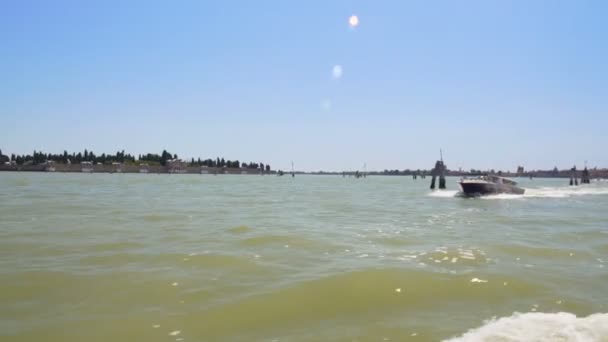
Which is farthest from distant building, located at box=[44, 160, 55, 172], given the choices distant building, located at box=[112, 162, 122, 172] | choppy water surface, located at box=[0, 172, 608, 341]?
choppy water surface, located at box=[0, 172, 608, 341]

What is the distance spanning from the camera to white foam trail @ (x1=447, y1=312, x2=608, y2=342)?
4.40 meters

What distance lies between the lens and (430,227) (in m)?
14.9

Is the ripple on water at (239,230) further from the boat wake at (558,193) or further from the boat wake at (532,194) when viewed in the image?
the boat wake at (558,193)

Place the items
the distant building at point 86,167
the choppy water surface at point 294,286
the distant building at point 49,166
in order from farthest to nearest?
1. the distant building at point 86,167
2. the distant building at point 49,166
3. the choppy water surface at point 294,286

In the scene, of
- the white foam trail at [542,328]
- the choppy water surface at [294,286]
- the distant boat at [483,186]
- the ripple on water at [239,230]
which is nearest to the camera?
the white foam trail at [542,328]

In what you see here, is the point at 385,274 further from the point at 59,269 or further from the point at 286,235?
the point at 59,269

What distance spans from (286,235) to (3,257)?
23.4 feet

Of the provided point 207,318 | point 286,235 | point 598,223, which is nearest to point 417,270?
point 207,318

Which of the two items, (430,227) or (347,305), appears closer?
(347,305)

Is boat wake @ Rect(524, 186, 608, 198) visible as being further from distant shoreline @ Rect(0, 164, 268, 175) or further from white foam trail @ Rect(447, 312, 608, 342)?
distant shoreline @ Rect(0, 164, 268, 175)

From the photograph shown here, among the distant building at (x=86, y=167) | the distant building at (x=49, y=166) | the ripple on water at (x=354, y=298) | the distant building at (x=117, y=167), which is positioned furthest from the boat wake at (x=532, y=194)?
the distant building at (x=49, y=166)

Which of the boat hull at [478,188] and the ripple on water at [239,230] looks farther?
the boat hull at [478,188]

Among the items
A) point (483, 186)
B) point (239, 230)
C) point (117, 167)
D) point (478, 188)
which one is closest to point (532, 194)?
point (483, 186)

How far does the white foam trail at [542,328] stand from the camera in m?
4.40
